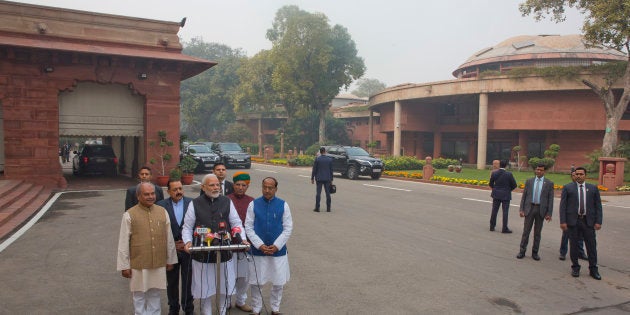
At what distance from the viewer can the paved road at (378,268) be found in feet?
18.6

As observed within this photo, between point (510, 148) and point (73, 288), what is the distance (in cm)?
3453

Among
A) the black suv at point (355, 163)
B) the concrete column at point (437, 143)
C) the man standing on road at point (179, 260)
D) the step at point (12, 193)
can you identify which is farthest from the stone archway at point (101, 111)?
the concrete column at point (437, 143)

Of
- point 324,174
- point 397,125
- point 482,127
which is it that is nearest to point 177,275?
point 324,174

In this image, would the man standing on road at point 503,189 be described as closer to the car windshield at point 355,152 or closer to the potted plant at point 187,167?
the potted plant at point 187,167

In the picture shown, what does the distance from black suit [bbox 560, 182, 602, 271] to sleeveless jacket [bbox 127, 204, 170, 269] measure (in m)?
6.13

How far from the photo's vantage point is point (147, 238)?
4.62m

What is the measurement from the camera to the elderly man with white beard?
477 centimetres

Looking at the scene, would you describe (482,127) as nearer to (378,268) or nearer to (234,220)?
(378,268)

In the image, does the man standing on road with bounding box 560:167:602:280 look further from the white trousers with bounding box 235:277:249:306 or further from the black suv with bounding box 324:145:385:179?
the black suv with bounding box 324:145:385:179

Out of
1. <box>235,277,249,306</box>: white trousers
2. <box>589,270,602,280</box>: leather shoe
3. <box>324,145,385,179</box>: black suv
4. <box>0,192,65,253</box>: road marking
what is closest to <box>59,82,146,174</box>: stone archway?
<box>0,192,65,253</box>: road marking

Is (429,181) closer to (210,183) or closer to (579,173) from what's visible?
(579,173)

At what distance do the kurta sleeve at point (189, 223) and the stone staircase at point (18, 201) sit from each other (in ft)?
20.7

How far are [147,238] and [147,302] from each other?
2.42ft

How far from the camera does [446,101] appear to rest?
37.0 m
